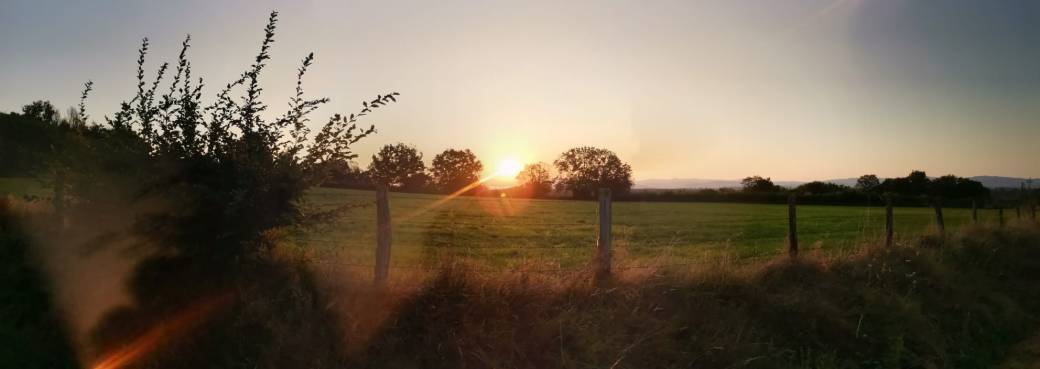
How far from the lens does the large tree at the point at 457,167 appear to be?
315ft

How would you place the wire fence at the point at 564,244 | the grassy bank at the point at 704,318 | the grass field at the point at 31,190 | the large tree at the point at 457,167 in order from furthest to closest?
1. the large tree at the point at 457,167
2. the grass field at the point at 31,190
3. the wire fence at the point at 564,244
4. the grassy bank at the point at 704,318

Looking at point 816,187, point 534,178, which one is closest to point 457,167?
point 534,178

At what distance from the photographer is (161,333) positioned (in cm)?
541

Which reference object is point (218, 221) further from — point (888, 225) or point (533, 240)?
point (533, 240)

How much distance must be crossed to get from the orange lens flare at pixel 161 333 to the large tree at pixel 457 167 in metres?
86.4

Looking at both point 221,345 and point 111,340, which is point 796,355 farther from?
point 111,340

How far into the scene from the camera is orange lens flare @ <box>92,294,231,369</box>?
524 centimetres

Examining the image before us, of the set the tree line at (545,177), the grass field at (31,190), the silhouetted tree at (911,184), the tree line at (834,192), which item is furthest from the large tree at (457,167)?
the grass field at (31,190)

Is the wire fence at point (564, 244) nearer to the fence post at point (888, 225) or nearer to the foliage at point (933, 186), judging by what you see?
the fence post at point (888, 225)

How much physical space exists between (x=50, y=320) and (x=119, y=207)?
4.06ft

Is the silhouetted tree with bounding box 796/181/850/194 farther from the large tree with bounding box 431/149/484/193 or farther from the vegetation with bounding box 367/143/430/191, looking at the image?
the vegetation with bounding box 367/143/430/191

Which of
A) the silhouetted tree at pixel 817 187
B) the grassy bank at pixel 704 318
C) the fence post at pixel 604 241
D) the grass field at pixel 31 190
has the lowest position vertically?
the grassy bank at pixel 704 318

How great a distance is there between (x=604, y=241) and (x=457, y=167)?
93.9 meters

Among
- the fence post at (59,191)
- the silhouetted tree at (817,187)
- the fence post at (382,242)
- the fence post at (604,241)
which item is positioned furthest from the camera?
the silhouetted tree at (817,187)
